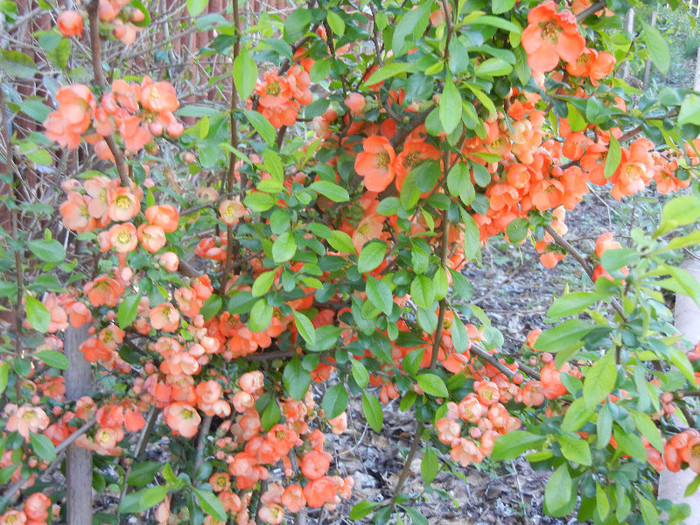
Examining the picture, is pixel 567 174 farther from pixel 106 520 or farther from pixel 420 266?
pixel 106 520

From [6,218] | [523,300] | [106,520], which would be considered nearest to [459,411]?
[106,520]

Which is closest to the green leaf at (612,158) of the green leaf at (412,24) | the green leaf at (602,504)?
the green leaf at (412,24)

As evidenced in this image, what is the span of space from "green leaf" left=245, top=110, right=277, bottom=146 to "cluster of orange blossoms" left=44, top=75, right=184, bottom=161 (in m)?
0.16

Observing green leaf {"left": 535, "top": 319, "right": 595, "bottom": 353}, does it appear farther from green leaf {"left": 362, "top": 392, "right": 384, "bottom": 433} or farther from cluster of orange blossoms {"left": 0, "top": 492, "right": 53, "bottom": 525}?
cluster of orange blossoms {"left": 0, "top": 492, "right": 53, "bottom": 525}

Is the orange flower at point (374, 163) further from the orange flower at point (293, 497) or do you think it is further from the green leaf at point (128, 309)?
the orange flower at point (293, 497)

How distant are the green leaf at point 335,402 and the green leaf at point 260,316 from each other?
212mm

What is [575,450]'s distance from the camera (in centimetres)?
82

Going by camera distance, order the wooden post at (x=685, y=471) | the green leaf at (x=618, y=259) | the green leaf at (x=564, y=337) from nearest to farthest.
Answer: the green leaf at (x=618, y=259) → the green leaf at (x=564, y=337) → the wooden post at (x=685, y=471)

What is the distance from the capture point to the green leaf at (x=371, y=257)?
0.95m

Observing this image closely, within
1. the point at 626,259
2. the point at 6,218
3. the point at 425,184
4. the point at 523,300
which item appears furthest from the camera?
the point at 523,300

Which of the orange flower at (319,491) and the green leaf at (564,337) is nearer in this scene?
the green leaf at (564,337)

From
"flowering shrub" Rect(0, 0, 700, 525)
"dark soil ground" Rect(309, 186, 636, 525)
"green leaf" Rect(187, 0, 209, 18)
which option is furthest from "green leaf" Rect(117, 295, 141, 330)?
"dark soil ground" Rect(309, 186, 636, 525)

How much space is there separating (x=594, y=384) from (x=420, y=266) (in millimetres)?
324

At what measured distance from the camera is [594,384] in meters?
0.74
